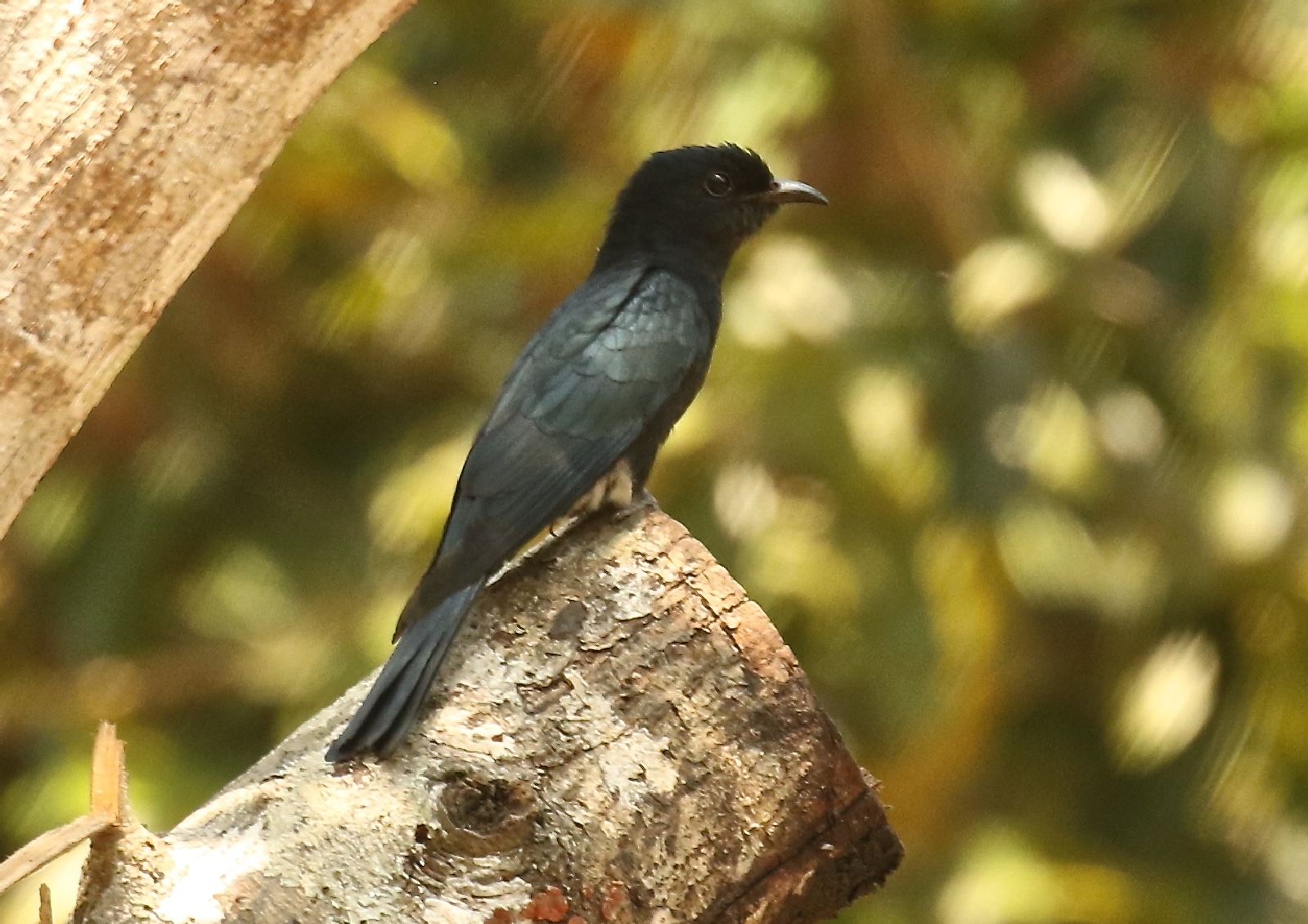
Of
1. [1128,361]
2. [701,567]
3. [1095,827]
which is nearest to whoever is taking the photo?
[701,567]

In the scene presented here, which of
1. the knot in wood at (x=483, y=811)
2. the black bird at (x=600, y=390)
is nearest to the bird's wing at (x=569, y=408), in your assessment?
the black bird at (x=600, y=390)

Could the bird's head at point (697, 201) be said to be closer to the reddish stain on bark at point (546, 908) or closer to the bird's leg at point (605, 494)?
the bird's leg at point (605, 494)

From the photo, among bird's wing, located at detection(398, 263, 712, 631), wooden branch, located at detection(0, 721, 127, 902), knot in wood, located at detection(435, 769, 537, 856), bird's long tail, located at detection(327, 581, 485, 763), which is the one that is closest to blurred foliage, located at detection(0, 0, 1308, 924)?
bird's wing, located at detection(398, 263, 712, 631)

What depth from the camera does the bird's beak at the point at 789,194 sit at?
441cm

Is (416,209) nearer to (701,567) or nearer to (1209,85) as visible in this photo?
(1209,85)

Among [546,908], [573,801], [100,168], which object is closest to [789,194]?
[100,168]

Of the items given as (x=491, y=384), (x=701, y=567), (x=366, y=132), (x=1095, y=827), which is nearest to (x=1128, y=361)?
(x=1095, y=827)

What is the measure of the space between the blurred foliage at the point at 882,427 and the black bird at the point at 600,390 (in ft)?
4.79

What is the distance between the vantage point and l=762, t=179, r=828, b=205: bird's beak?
4.41 metres

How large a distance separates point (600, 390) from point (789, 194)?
3.53ft

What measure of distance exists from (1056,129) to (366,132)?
2.82 meters

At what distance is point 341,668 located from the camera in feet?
19.5

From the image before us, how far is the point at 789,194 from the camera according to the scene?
4.43 metres

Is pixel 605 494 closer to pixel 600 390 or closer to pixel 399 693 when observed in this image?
pixel 600 390
